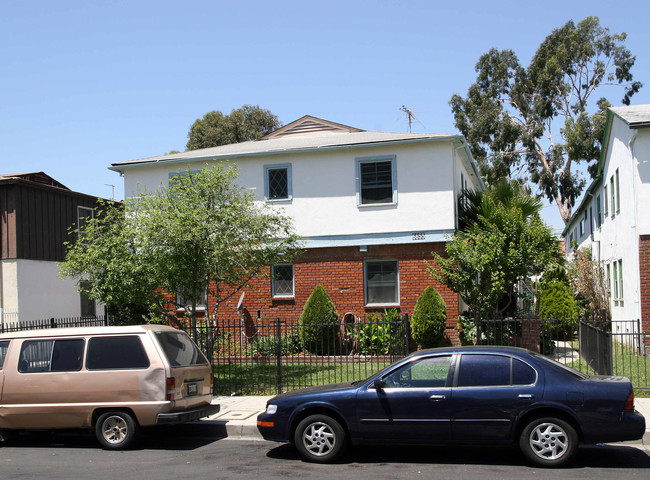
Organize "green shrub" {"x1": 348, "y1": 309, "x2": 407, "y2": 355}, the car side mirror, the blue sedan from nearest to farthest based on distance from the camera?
the blue sedan < the car side mirror < "green shrub" {"x1": 348, "y1": 309, "x2": 407, "y2": 355}

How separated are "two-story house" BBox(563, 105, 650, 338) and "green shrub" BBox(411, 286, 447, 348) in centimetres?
455

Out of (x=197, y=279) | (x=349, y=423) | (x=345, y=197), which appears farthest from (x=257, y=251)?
(x=349, y=423)

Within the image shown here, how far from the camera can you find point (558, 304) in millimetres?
20891

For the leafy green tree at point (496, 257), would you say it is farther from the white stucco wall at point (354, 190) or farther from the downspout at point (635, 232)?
the downspout at point (635, 232)

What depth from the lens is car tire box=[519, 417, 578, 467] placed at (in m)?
7.42

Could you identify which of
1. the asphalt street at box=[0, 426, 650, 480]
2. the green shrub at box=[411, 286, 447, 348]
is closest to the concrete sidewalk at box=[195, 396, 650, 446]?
the asphalt street at box=[0, 426, 650, 480]

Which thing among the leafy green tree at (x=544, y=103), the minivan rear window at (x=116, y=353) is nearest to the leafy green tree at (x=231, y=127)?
the leafy green tree at (x=544, y=103)

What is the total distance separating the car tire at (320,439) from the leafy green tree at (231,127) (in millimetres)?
37515

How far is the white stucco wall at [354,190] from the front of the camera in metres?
17.8

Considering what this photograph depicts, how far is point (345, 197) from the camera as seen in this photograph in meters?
18.6

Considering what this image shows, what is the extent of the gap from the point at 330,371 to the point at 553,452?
7909mm

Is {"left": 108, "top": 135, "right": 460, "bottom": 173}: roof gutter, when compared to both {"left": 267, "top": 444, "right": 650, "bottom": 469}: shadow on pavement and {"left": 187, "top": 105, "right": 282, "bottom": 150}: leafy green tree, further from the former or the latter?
{"left": 187, "top": 105, "right": 282, "bottom": 150}: leafy green tree

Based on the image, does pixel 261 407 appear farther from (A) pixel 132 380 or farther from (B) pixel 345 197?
(B) pixel 345 197

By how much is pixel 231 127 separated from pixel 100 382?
37.0m
